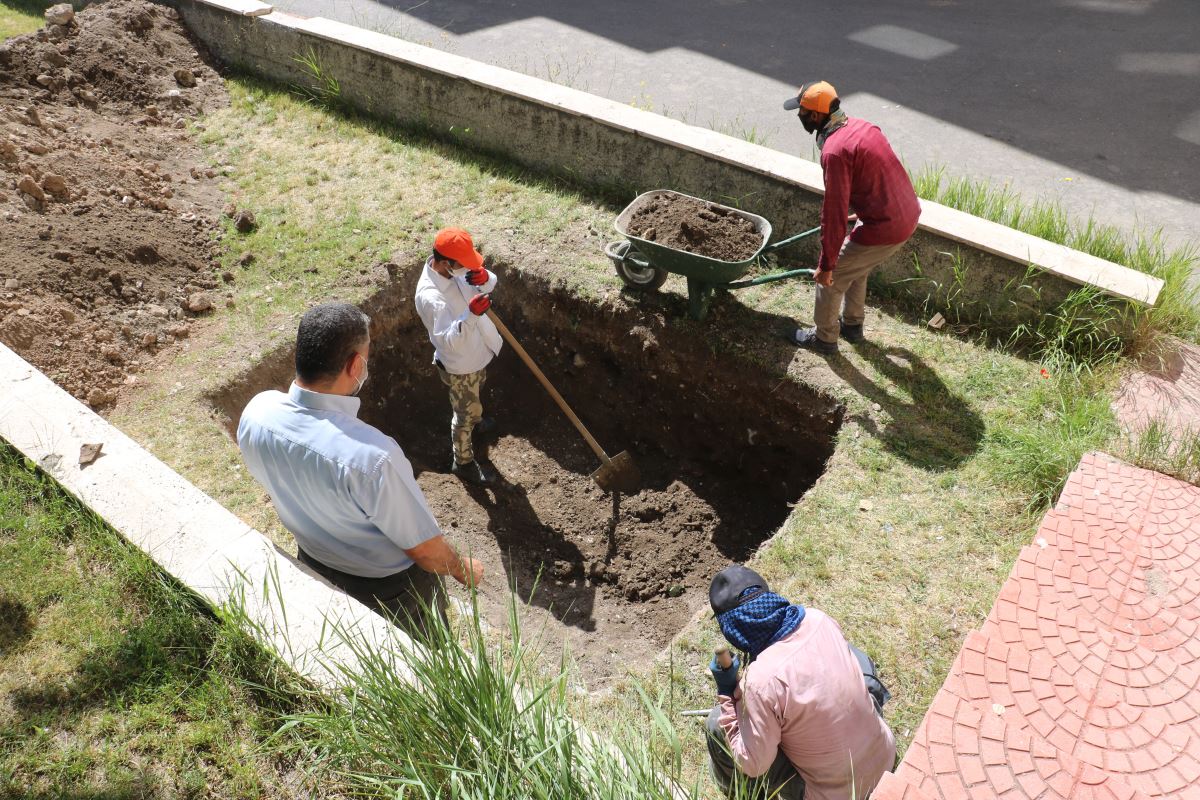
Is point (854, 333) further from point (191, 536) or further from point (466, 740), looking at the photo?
point (191, 536)

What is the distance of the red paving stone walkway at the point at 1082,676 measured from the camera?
3127mm

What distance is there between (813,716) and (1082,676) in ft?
4.34

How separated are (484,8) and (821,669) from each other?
10150mm

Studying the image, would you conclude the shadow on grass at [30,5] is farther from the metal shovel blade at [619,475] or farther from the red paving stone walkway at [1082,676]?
the red paving stone walkway at [1082,676]

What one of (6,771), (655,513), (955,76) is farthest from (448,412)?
(955,76)

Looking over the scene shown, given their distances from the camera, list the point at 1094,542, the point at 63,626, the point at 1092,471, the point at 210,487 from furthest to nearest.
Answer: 1. the point at 210,487
2. the point at 1092,471
3. the point at 1094,542
4. the point at 63,626

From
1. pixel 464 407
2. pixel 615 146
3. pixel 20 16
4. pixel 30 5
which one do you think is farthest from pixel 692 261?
pixel 30 5

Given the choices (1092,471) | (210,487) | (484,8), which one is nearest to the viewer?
(1092,471)

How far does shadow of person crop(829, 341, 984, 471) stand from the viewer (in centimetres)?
498

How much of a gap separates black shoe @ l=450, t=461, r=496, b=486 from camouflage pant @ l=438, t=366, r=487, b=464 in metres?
0.05

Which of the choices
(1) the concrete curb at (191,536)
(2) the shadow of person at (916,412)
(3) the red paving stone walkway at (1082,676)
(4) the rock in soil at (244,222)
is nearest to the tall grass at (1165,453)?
(3) the red paving stone walkway at (1082,676)

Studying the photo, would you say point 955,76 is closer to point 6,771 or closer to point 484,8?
point 484,8

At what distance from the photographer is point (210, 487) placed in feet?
15.9

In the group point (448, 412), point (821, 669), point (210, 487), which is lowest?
point (448, 412)
